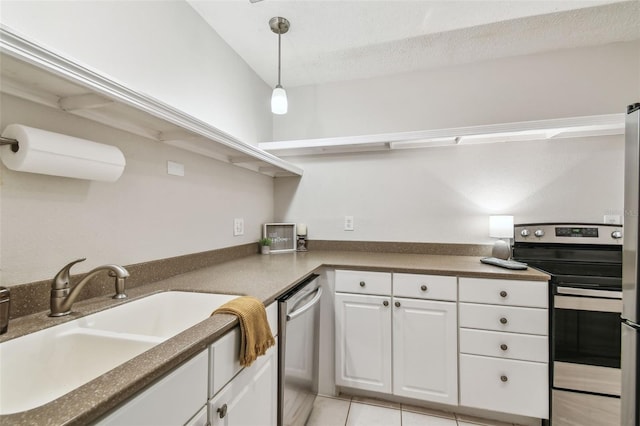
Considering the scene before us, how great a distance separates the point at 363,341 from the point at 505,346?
2.64 ft

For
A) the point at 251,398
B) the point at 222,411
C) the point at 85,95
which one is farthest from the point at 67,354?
the point at 85,95

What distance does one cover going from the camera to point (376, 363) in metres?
1.73

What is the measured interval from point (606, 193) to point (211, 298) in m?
2.62

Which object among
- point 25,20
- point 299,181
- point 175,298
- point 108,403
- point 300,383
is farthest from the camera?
point 299,181

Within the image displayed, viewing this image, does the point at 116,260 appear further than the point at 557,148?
No

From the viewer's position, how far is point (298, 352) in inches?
55.2

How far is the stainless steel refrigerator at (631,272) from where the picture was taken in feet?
2.75

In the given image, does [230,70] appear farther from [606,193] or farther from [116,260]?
[606,193]

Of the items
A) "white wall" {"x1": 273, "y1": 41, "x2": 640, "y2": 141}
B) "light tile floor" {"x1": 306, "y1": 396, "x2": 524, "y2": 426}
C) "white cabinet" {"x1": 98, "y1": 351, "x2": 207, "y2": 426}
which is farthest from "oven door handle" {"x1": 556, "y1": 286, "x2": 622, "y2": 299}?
"white cabinet" {"x1": 98, "y1": 351, "x2": 207, "y2": 426}

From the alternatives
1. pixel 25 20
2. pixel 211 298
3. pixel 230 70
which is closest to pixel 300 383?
pixel 211 298

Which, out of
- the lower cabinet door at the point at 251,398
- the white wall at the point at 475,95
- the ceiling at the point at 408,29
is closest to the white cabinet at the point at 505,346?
the lower cabinet door at the point at 251,398

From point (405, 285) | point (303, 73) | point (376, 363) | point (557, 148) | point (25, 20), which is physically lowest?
point (376, 363)

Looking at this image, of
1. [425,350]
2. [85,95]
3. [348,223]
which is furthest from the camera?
[348,223]

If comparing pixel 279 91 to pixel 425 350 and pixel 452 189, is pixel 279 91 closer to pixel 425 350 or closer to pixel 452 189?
pixel 452 189
